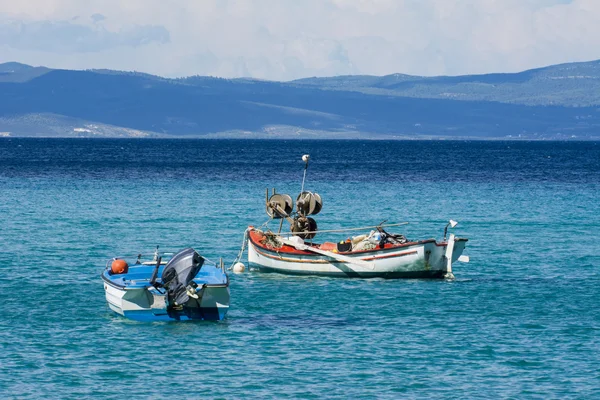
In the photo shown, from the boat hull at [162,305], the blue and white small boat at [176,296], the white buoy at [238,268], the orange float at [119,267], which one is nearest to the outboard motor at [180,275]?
the blue and white small boat at [176,296]

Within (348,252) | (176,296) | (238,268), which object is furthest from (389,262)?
(176,296)

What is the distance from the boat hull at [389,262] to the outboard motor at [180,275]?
38.3 feet

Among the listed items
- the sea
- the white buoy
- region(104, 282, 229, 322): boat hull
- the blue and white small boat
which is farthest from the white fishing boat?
region(104, 282, 229, 322): boat hull

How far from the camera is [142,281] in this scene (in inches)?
1553

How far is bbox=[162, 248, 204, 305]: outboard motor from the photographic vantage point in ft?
120

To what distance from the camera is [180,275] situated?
1447 inches

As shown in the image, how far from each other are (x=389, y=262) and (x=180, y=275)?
12780 mm

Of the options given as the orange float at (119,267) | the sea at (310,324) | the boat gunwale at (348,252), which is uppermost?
the boat gunwale at (348,252)

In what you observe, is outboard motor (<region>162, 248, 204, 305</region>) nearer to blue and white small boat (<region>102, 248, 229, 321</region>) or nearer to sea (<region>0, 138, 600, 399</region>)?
blue and white small boat (<region>102, 248, 229, 321</region>)

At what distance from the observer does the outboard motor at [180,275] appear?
120 feet

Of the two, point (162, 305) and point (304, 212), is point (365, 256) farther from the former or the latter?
point (162, 305)

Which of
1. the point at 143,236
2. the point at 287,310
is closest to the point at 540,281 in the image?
the point at 287,310

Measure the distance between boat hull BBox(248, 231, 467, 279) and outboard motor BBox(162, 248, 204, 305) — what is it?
11.7 m

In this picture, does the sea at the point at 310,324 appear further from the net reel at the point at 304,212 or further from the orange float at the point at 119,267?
the net reel at the point at 304,212
